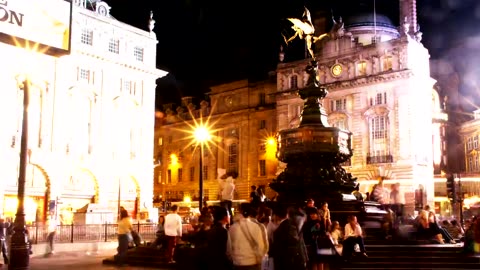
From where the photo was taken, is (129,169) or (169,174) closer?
(129,169)

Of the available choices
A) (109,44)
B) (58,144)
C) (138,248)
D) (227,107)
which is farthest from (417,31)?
(138,248)

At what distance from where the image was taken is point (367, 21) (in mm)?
66750

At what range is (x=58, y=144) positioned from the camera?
5203 centimetres

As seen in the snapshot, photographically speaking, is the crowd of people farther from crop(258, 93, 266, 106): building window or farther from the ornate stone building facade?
crop(258, 93, 266, 106): building window

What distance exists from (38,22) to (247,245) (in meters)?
14.6

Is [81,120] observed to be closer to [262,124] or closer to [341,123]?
[262,124]

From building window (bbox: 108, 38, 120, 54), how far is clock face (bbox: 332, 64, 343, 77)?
2266cm

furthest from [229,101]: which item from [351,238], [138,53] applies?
[351,238]

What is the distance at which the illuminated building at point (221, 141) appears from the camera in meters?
71.4

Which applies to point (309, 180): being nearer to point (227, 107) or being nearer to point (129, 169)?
point (129, 169)

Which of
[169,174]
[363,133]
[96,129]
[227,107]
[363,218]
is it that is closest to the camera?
[363,218]

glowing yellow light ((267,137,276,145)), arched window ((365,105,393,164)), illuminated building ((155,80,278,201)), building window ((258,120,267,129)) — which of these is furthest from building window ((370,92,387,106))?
building window ((258,120,267,129))

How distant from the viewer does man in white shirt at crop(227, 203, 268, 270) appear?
981 centimetres

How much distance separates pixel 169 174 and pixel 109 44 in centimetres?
2914
